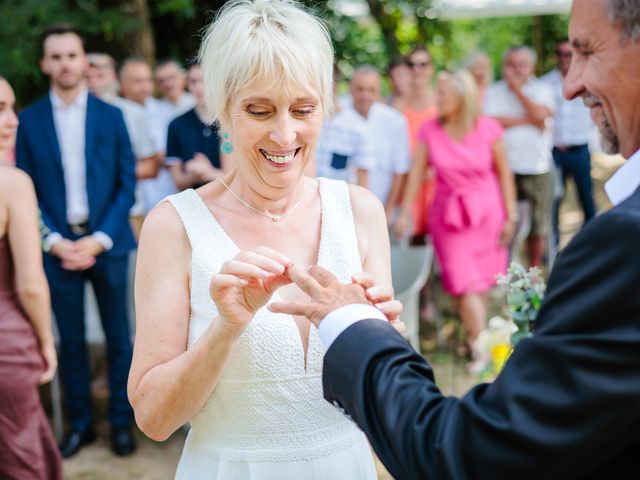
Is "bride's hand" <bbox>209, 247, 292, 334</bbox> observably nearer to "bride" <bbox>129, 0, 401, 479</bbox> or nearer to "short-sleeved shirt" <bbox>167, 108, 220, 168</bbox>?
"bride" <bbox>129, 0, 401, 479</bbox>


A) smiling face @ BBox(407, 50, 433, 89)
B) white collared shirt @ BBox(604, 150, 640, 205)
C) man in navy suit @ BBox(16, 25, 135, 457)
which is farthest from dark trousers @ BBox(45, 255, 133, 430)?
white collared shirt @ BBox(604, 150, 640, 205)

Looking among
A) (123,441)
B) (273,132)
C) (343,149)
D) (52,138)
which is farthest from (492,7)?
(273,132)

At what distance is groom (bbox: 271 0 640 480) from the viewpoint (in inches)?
41.7

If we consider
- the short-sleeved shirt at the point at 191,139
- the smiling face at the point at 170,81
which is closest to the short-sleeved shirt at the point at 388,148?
the short-sleeved shirt at the point at 191,139

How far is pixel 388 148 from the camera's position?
243 inches

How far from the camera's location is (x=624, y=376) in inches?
41.5

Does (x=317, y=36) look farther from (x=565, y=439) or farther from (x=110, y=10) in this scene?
(x=110, y=10)

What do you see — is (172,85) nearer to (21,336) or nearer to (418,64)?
(418,64)

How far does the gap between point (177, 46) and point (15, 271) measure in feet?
23.1

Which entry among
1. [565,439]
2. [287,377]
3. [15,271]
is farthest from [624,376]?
[15,271]

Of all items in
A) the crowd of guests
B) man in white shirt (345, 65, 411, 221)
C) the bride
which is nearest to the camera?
the bride

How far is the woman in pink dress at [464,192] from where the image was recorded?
567 centimetres

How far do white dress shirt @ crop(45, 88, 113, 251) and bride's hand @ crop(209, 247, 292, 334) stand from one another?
301 cm

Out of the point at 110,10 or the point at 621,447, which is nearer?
the point at 621,447
